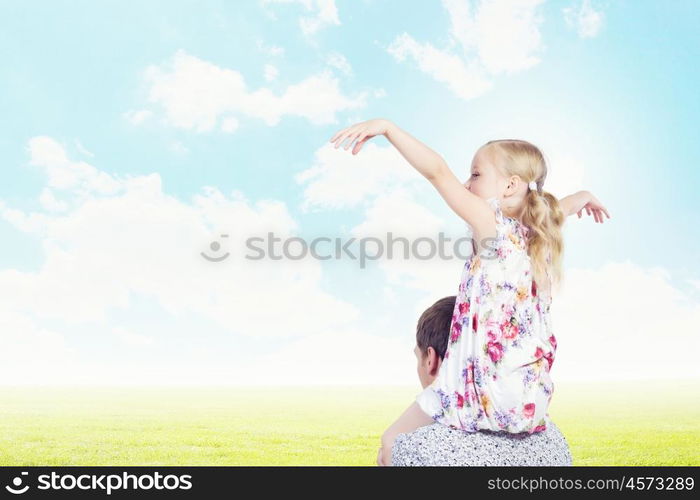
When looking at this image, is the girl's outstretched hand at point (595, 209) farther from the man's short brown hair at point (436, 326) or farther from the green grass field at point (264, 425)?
the green grass field at point (264, 425)

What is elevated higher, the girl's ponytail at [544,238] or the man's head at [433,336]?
the girl's ponytail at [544,238]

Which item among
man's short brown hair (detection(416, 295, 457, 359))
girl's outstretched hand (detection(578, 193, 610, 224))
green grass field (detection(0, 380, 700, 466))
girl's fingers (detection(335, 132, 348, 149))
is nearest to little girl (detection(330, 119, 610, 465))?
girl's fingers (detection(335, 132, 348, 149))

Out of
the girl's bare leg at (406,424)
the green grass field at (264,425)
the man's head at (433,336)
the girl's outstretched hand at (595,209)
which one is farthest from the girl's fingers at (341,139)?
the green grass field at (264,425)

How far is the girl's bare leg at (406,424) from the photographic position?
2.43 meters

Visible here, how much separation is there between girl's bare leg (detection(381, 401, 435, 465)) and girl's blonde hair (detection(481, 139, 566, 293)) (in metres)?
0.58

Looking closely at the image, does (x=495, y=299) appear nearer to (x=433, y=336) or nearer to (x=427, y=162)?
(x=433, y=336)

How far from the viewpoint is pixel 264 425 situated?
6.33 m

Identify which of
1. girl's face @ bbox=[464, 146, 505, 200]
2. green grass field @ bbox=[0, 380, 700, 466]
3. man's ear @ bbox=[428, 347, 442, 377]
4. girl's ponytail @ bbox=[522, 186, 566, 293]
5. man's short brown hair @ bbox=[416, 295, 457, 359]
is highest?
girl's face @ bbox=[464, 146, 505, 200]

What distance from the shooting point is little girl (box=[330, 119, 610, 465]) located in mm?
2312

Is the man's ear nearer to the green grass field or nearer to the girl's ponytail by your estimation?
the girl's ponytail

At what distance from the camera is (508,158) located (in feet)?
8.47
